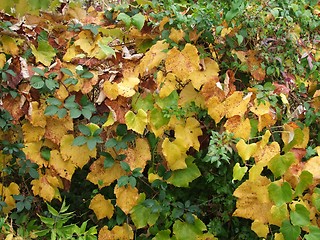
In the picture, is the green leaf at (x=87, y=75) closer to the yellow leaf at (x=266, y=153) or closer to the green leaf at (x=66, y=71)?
the green leaf at (x=66, y=71)

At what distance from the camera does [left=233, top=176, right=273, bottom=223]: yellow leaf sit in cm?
175

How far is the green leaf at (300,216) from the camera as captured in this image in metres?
1.64

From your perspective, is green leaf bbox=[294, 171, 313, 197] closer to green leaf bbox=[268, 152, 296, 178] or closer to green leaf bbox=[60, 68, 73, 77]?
green leaf bbox=[268, 152, 296, 178]

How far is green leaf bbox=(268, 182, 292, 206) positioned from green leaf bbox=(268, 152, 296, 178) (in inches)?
1.7

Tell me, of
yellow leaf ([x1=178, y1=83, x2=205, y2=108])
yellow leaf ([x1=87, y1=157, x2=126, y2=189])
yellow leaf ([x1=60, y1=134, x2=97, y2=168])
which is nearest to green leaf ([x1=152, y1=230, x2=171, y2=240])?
yellow leaf ([x1=87, y1=157, x2=126, y2=189])

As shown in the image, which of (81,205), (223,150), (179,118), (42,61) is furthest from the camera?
(81,205)

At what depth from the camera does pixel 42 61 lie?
1.97m

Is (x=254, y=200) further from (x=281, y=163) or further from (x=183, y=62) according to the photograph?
(x=183, y=62)

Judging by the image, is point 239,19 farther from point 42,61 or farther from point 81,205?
point 81,205

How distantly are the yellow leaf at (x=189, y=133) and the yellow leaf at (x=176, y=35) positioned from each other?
31 cm

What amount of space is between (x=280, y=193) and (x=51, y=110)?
34.8 inches

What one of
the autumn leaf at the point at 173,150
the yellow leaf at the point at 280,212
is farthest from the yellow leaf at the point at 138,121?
the yellow leaf at the point at 280,212

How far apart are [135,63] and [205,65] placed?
0.29m

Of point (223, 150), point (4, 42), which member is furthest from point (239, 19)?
point (4, 42)
